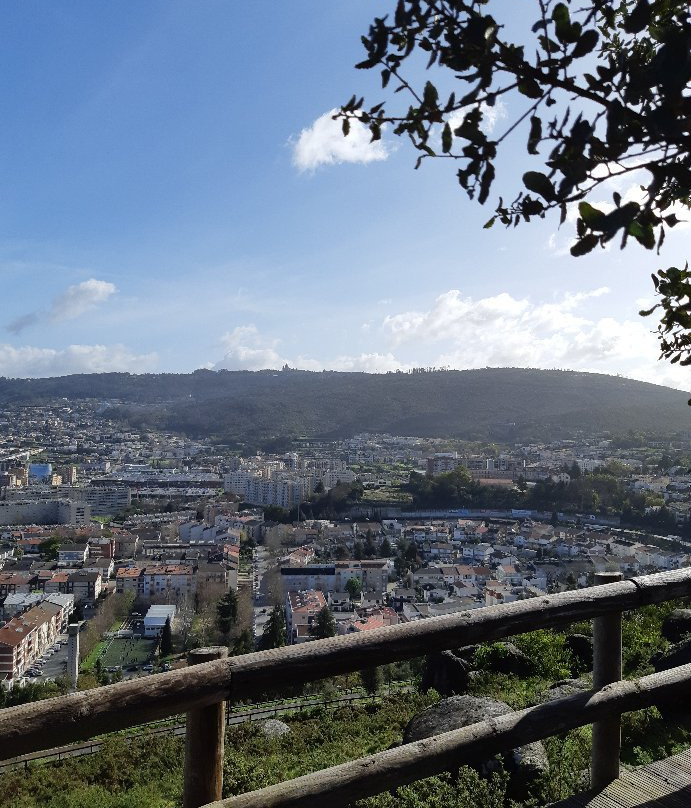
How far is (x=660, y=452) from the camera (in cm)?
4803

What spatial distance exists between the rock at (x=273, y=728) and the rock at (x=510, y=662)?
1.36m

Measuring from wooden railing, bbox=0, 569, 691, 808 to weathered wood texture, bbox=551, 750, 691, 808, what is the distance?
0.16 feet

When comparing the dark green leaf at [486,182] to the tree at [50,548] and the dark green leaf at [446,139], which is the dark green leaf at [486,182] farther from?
the tree at [50,548]

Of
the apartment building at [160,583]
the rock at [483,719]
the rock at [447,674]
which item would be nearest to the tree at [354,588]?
the apartment building at [160,583]

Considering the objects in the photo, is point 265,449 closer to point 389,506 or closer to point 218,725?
point 389,506

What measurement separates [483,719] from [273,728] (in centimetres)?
225

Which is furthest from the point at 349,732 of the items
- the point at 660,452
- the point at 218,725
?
the point at 660,452

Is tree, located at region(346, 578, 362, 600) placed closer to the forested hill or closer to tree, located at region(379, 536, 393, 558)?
tree, located at region(379, 536, 393, 558)

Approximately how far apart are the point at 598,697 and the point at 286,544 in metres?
32.1

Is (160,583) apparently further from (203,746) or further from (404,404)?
(404,404)

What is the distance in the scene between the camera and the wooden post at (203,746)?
4.02ft

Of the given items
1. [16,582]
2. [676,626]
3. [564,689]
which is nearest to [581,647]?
[676,626]

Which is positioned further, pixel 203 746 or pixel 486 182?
pixel 203 746

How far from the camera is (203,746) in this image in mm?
1229
